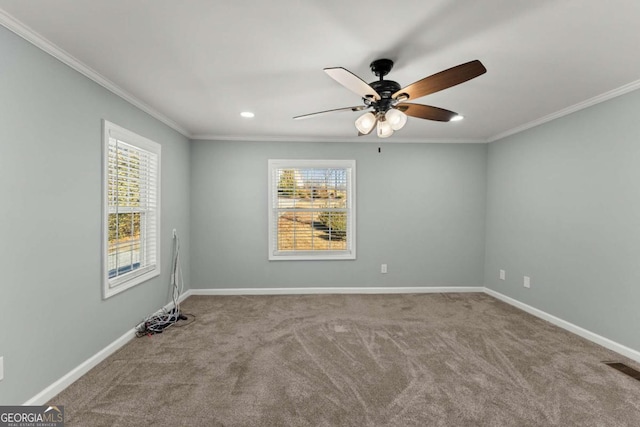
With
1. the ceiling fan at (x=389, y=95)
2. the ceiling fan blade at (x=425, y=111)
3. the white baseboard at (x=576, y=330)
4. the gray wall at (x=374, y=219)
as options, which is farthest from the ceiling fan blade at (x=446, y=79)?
the white baseboard at (x=576, y=330)

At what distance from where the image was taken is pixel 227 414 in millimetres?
1766

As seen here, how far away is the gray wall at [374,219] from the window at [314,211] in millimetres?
Result: 128

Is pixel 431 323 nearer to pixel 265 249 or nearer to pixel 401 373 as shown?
pixel 401 373

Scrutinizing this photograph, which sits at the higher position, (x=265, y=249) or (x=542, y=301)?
(x=265, y=249)

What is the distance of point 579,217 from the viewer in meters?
2.97

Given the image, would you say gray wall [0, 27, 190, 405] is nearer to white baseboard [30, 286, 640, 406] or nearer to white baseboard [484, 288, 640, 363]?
white baseboard [30, 286, 640, 406]

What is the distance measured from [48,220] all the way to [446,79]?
9.07ft

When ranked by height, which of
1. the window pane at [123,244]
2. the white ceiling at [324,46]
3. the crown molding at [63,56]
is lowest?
the window pane at [123,244]

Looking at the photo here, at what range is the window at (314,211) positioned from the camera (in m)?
4.32

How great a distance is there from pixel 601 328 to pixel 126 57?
4814mm

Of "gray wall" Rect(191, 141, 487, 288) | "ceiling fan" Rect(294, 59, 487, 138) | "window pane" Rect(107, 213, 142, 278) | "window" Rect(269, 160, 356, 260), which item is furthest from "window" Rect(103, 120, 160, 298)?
"ceiling fan" Rect(294, 59, 487, 138)

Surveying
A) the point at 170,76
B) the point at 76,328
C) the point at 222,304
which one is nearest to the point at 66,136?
the point at 170,76

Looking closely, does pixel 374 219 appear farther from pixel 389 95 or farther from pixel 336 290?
pixel 389 95

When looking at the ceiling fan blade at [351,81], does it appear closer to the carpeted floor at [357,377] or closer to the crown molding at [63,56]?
the crown molding at [63,56]
